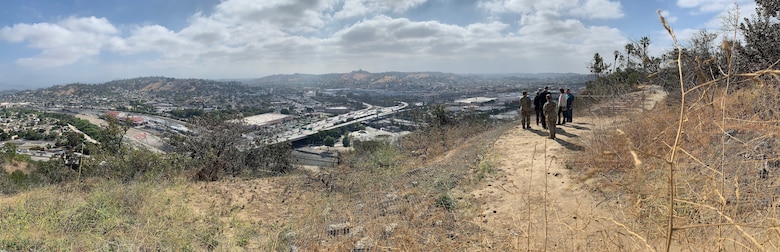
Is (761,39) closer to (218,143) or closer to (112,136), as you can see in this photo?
(218,143)

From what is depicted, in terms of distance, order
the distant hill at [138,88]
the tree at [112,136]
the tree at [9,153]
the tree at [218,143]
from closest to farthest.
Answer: the tree at [218,143]
the tree at [112,136]
the tree at [9,153]
the distant hill at [138,88]

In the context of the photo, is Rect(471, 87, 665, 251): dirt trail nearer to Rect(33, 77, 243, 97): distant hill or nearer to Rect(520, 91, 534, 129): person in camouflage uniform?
Rect(520, 91, 534, 129): person in camouflage uniform

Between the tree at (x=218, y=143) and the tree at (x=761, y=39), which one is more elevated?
the tree at (x=761, y=39)

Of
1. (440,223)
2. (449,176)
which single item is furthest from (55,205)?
(449,176)

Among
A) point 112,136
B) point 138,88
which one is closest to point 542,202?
point 112,136

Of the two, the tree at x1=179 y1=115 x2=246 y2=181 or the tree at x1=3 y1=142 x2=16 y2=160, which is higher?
the tree at x1=179 y1=115 x2=246 y2=181

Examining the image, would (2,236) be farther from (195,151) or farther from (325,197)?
(195,151)

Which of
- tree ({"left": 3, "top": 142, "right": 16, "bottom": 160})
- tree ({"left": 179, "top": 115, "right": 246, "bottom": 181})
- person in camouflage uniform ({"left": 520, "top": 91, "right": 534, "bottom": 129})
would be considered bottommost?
tree ({"left": 3, "top": 142, "right": 16, "bottom": 160})

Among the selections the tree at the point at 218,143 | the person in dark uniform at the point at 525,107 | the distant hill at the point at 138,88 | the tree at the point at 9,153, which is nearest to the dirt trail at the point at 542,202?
the person in dark uniform at the point at 525,107

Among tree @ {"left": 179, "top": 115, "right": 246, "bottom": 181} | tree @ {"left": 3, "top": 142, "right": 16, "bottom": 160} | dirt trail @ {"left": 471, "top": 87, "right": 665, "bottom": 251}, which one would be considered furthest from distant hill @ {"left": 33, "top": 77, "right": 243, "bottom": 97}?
dirt trail @ {"left": 471, "top": 87, "right": 665, "bottom": 251}

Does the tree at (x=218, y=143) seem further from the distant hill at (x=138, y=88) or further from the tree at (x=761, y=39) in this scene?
the distant hill at (x=138, y=88)
